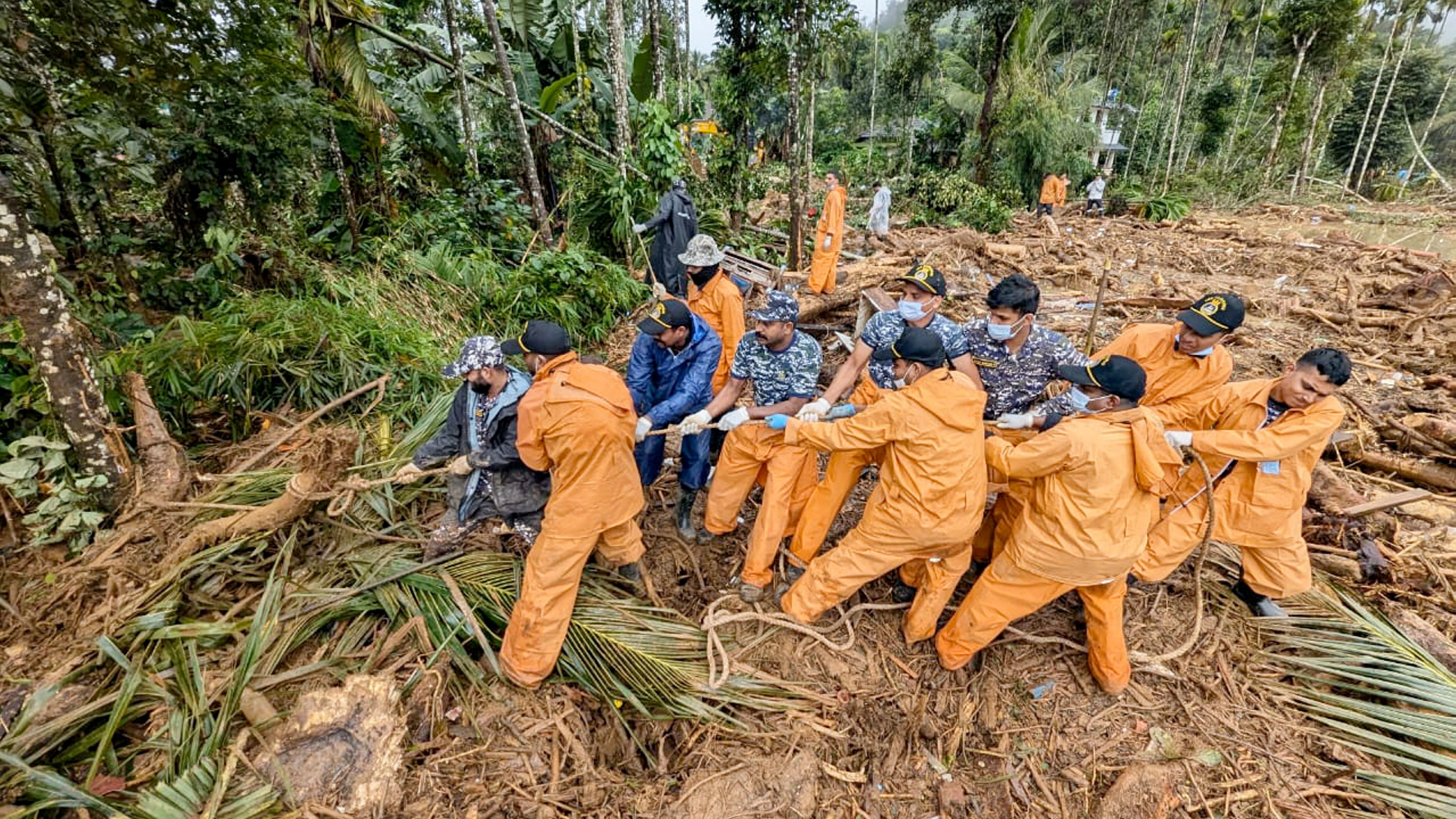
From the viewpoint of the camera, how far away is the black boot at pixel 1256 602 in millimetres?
3225

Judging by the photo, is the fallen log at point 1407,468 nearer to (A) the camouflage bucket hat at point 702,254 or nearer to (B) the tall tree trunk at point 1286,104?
(A) the camouflage bucket hat at point 702,254

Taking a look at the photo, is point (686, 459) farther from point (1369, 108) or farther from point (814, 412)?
point (1369, 108)

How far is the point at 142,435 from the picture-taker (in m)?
3.33

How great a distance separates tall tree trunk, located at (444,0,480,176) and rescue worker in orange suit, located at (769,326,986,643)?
235 inches

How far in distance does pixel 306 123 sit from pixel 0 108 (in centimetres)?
249

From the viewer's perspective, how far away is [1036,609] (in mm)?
2982

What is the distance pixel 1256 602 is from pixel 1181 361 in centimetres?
143

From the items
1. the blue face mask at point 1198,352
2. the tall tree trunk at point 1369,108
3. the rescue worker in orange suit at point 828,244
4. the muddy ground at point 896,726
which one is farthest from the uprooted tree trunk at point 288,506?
the tall tree trunk at point 1369,108

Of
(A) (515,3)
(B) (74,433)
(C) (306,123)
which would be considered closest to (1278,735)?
(B) (74,433)

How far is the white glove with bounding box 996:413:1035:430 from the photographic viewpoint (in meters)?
3.39

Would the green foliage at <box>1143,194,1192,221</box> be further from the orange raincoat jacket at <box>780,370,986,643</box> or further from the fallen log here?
the orange raincoat jacket at <box>780,370,986,643</box>

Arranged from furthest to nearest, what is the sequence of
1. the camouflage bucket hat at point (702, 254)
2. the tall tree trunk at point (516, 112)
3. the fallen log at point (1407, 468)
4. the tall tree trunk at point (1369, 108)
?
the tall tree trunk at point (1369, 108)
the tall tree trunk at point (516, 112)
the camouflage bucket hat at point (702, 254)
the fallen log at point (1407, 468)

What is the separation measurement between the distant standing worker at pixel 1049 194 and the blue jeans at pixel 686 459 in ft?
46.3

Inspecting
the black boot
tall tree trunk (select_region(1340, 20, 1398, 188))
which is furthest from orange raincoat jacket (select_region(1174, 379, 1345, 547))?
tall tree trunk (select_region(1340, 20, 1398, 188))
